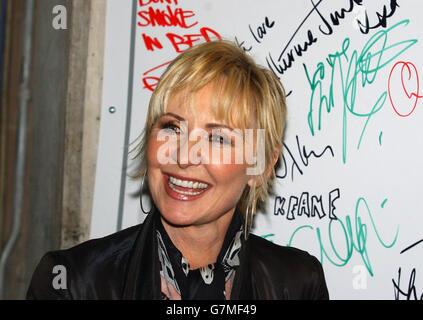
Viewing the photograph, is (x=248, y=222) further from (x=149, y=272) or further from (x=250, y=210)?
(x=149, y=272)

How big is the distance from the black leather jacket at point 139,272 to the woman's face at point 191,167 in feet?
0.36

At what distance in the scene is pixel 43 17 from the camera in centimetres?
164

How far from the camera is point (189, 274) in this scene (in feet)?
3.79

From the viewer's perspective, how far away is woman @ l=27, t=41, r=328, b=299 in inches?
43.1

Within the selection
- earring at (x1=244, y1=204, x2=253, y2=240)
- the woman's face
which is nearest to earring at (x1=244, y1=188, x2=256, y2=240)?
earring at (x1=244, y1=204, x2=253, y2=240)

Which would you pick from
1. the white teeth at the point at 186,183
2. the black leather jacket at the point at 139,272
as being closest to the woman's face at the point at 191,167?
the white teeth at the point at 186,183

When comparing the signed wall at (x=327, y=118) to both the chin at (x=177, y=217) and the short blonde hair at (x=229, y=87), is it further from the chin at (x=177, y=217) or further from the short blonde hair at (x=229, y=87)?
the chin at (x=177, y=217)
